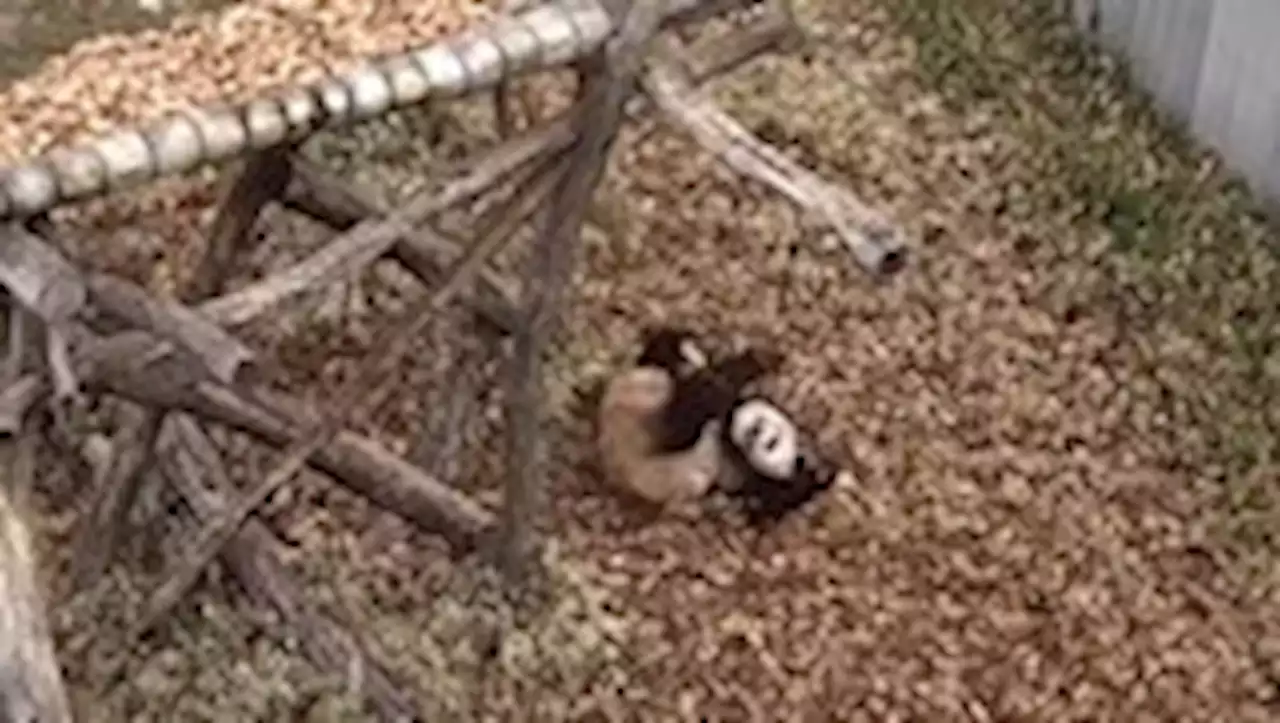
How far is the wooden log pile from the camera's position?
10.2 ft

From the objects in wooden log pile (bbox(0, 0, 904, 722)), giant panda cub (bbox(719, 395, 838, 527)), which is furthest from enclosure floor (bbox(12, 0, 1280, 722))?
wooden log pile (bbox(0, 0, 904, 722))

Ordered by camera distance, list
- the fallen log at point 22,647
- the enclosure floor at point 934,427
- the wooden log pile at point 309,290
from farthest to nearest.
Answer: the enclosure floor at point 934,427 < the wooden log pile at point 309,290 < the fallen log at point 22,647

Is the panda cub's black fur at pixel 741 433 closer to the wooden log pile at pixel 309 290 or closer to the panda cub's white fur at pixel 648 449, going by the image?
the panda cub's white fur at pixel 648 449

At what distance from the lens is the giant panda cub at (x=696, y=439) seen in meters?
4.19

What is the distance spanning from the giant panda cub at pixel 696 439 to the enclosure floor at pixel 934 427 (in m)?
0.06

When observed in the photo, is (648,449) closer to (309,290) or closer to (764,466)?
(764,466)

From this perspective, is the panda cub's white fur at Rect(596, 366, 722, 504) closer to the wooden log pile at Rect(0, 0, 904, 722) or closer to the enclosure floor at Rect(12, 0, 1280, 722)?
the enclosure floor at Rect(12, 0, 1280, 722)

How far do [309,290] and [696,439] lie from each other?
0.93 m

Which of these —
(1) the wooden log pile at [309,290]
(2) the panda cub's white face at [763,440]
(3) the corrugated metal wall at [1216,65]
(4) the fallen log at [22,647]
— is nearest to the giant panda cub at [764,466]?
(2) the panda cub's white face at [763,440]

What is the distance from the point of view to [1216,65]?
5012mm

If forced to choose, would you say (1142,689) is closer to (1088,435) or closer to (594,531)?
(1088,435)

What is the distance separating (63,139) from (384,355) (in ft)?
2.24

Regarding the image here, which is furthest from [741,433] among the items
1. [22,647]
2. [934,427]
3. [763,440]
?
[22,647]

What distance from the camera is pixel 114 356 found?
3.23 m
